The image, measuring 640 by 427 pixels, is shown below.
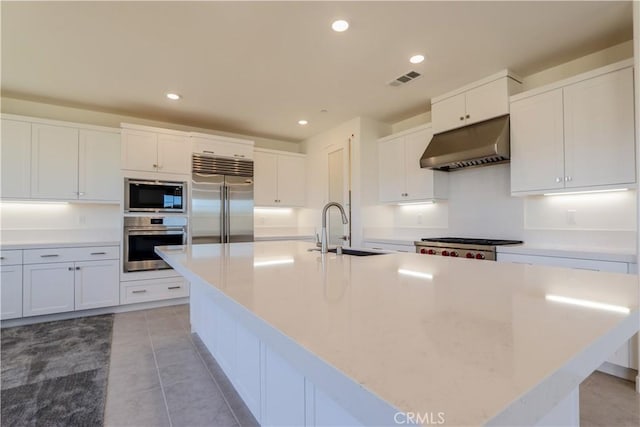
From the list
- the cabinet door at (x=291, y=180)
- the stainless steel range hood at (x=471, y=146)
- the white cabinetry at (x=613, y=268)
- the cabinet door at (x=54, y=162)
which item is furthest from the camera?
the cabinet door at (x=291, y=180)

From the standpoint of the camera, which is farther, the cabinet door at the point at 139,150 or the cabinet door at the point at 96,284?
the cabinet door at the point at 139,150

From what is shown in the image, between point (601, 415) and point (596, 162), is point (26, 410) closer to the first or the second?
point (601, 415)

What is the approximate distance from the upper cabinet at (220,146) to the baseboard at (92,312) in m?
2.01

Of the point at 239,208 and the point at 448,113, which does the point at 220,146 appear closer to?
the point at 239,208

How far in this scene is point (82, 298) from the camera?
139 inches

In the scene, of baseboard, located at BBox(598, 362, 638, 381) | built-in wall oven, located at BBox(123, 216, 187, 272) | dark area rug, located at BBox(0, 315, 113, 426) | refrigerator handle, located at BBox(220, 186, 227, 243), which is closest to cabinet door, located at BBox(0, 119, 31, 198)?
built-in wall oven, located at BBox(123, 216, 187, 272)

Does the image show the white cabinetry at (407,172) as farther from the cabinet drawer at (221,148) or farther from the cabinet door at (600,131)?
Answer: the cabinet drawer at (221,148)

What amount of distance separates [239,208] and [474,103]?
3180 mm

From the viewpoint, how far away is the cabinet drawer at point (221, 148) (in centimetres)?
424

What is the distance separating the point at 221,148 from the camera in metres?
4.40

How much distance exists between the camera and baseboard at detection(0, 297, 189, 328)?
329 centimetres

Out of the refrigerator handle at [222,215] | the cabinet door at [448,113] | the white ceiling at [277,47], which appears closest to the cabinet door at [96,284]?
the refrigerator handle at [222,215]

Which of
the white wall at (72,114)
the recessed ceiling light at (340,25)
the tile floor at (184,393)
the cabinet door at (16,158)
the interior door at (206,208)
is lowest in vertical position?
the tile floor at (184,393)

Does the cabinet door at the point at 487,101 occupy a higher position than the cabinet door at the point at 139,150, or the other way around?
the cabinet door at the point at 487,101
